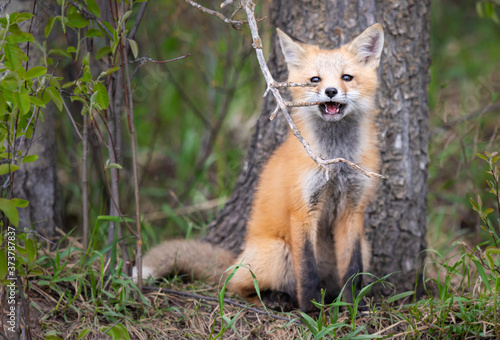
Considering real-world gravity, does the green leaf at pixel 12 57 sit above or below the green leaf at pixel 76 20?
below

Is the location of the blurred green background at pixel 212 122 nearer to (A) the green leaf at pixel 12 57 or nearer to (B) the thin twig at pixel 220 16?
(B) the thin twig at pixel 220 16

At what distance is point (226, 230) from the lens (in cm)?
412

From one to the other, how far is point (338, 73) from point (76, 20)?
1.55 meters

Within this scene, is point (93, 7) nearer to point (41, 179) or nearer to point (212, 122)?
point (41, 179)

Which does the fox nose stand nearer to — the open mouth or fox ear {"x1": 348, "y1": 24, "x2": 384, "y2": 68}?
the open mouth

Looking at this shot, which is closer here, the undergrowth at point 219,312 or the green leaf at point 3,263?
the green leaf at point 3,263

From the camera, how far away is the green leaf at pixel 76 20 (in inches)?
105

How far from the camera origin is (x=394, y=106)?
11.7ft

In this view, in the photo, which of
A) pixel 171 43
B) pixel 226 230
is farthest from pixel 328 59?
Result: pixel 171 43

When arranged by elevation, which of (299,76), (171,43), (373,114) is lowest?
(373,114)

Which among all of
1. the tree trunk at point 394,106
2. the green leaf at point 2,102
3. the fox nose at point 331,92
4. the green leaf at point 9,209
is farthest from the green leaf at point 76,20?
the tree trunk at point 394,106

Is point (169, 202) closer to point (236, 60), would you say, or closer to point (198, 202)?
point (198, 202)

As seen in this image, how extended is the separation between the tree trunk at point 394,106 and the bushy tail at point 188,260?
2.72ft

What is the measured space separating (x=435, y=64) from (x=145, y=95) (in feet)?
13.2
